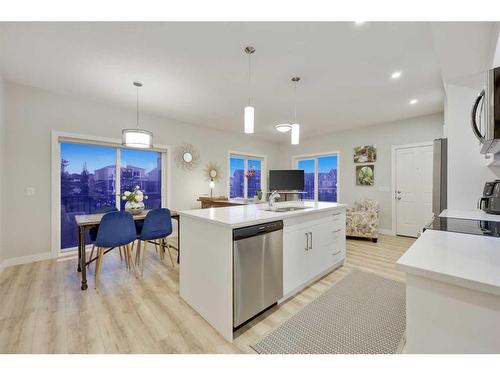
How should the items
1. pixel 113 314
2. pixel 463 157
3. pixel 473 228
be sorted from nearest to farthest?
→ 1. pixel 473 228
2. pixel 113 314
3. pixel 463 157

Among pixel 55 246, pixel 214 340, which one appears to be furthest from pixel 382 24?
pixel 55 246

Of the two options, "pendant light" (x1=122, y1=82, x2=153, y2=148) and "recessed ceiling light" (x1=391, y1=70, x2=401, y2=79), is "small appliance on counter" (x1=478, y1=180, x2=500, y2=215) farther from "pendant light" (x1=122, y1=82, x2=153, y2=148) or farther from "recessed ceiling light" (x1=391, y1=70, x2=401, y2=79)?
"pendant light" (x1=122, y1=82, x2=153, y2=148)

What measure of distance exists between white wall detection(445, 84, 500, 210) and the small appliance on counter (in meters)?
0.20

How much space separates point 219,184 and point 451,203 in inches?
167

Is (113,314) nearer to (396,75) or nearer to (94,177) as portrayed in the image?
(94,177)

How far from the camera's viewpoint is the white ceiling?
6.28 feet

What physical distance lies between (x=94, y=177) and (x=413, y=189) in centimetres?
621

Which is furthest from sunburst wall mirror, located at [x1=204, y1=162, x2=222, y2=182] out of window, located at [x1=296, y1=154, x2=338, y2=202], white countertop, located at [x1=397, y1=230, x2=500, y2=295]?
white countertop, located at [x1=397, y1=230, x2=500, y2=295]

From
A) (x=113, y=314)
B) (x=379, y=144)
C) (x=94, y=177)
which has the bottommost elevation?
(x=113, y=314)

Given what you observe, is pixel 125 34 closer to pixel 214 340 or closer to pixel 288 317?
pixel 214 340

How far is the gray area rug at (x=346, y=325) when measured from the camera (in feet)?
4.87

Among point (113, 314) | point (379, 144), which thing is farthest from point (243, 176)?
point (113, 314)

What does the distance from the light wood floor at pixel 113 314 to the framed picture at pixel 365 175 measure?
105 inches

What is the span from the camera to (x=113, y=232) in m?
2.40
